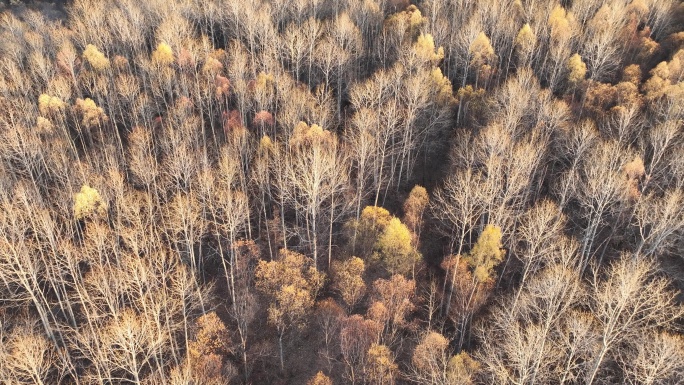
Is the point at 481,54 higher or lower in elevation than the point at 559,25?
lower

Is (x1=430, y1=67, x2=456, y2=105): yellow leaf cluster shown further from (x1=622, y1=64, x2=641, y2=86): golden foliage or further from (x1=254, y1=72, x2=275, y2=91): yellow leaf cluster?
(x1=622, y1=64, x2=641, y2=86): golden foliage

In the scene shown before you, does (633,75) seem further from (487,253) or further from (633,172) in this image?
(487,253)

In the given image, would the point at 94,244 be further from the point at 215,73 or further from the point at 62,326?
the point at 215,73

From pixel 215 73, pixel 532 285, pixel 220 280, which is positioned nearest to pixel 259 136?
pixel 215 73

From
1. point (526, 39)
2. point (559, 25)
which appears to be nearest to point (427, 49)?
point (526, 39)

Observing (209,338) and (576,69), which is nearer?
(209,338)

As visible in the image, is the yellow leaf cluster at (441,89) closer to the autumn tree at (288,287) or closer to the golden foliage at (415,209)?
the golden foliage at (415,209)
